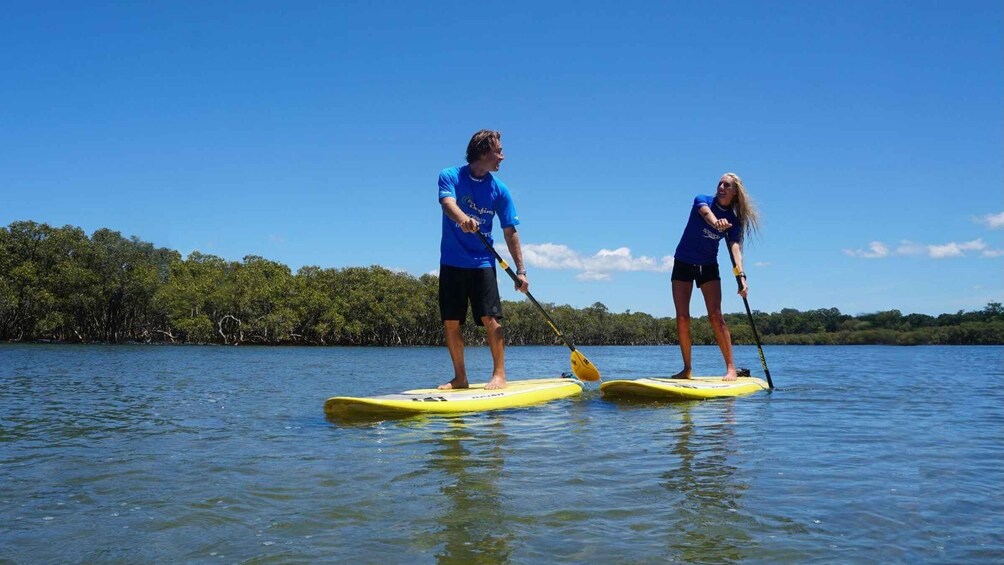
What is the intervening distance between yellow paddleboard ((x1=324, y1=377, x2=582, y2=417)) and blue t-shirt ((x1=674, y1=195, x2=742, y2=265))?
2.88 metres

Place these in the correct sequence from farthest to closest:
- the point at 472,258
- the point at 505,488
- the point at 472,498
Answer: the point at 472,258 → the point at 505,488 → the point at 472,498

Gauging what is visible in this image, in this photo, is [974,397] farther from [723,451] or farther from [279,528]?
[279,528]

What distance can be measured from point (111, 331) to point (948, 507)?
275ft

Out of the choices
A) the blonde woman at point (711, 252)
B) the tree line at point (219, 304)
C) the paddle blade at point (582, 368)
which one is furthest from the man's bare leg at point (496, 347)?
the tree line at point (219, 304)

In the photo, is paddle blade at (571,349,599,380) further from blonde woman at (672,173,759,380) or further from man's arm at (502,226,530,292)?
man's arm at (502,226,530,292)

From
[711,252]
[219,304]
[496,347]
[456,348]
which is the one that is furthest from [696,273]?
[219,304]

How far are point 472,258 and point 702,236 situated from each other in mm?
3520

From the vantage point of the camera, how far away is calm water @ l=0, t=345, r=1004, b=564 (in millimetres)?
2734

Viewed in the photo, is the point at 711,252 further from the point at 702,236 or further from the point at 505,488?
the point at 505,488

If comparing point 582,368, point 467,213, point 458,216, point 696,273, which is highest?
point 467,213

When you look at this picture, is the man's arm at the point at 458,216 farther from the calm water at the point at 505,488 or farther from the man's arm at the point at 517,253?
the calm water at the point at 505,488

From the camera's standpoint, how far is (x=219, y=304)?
79938 mm

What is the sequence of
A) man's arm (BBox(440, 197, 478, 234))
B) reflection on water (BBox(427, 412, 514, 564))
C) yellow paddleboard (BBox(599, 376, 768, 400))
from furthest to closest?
yellow paddleboard (BBox(599, 376, 768, 400)) < man's arm (BBox(440, 197, 478, 234)) < reflection on water (BBox(427, 412, 514, 564))

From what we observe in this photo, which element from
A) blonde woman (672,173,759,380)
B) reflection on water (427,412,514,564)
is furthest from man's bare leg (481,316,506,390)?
blonde woman (672,173,759,380)
